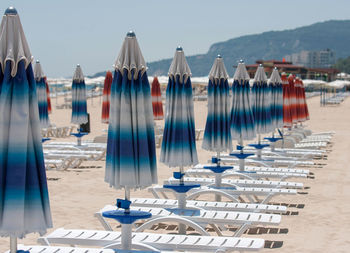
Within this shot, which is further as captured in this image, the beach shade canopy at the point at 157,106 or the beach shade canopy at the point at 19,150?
the beach shade canopy at the point at 157,106

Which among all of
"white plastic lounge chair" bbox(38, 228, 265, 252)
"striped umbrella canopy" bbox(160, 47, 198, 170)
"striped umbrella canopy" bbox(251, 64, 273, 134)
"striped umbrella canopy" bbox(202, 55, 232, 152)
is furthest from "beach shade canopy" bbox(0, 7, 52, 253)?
"striped umbrella canopy" bbox(251, 64, 273, 134)

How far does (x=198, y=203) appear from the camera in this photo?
702 centimetres

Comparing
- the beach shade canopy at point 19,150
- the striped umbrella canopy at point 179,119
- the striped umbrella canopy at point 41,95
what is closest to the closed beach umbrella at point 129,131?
the beach shade canopy at point 19,150

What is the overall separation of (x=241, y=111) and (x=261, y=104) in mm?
1664

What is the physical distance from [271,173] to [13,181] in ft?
20.8

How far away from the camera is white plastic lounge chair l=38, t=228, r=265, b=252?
5.00m

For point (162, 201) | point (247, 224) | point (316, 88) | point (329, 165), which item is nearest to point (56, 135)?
point (329, 165)

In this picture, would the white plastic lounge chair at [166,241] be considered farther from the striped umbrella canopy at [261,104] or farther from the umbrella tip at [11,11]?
the striped umbrella canopy at [261,104]

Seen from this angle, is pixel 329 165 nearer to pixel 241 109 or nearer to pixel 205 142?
pixel 241 109

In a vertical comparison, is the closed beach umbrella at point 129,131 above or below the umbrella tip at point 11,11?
below

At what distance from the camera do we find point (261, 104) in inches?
437

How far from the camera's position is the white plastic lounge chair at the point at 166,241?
5.00 metres

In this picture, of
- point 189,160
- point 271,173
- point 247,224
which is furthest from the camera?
point 271,173

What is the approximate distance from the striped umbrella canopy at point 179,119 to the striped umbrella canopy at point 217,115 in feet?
4.05
